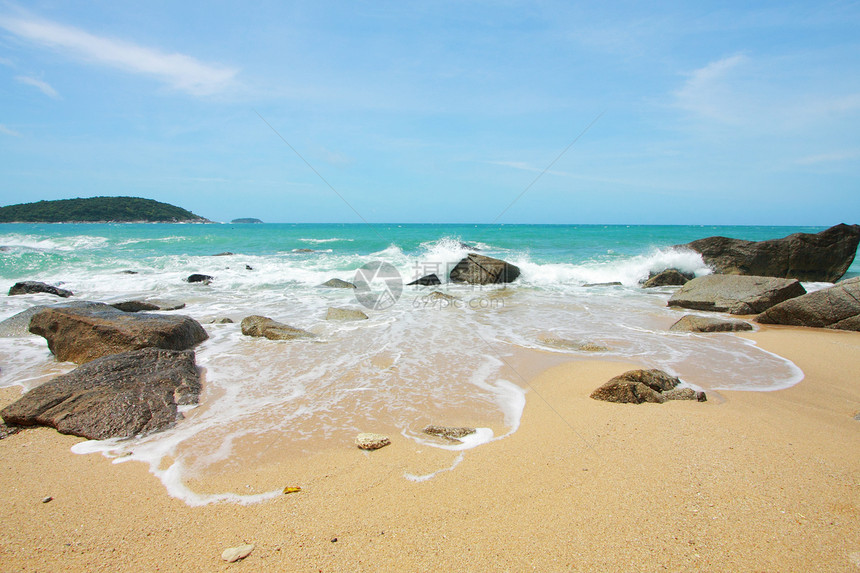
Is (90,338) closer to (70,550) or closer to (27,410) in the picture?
(27,410)

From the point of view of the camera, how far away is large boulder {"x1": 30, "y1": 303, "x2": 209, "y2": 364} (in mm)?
5434

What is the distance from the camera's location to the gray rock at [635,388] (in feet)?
13.7

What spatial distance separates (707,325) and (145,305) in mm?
11072

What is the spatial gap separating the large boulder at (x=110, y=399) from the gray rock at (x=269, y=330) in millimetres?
1974

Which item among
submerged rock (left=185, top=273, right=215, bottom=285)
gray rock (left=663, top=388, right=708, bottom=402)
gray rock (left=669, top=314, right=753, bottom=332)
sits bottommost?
submerged rock (left=185, top=273, right=215, bottom=285)

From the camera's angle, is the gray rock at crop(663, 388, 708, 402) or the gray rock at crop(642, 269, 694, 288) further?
the gray rock at crop(642, 269, 694, 288)

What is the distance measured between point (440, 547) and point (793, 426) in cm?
333

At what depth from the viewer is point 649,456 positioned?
122 inches

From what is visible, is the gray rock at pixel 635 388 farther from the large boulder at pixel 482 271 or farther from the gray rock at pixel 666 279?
the gray rock at pixel 666 279

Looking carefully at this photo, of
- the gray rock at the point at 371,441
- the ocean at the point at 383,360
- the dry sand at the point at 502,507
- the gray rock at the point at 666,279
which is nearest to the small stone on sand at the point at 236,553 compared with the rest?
the dry sand at the point at 502,507

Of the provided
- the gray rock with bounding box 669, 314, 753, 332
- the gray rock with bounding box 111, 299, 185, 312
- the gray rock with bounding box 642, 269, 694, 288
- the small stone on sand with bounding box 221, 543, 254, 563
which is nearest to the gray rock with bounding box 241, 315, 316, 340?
the gray rock with bounding box 111, 299, 185, 312

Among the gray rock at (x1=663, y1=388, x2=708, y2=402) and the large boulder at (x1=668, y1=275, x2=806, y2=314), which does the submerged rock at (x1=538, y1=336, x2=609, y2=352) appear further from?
the large boulder at (x1=668, y1=275, x2=806, y2=314)

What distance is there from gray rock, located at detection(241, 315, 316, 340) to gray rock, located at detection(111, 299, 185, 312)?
3557 millimetres

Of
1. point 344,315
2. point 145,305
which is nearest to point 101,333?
point 344,315
